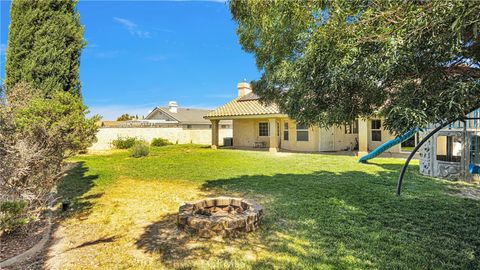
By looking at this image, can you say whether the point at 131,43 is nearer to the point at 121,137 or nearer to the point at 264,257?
the point at 121,137

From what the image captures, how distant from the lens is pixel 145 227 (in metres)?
5.42

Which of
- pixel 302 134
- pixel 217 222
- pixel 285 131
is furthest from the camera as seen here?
pixel 285 131

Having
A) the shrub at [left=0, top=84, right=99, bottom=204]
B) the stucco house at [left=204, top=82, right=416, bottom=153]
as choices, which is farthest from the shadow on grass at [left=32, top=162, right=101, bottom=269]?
the stucco house at [left=204, top=82, right=416, bottom=153]

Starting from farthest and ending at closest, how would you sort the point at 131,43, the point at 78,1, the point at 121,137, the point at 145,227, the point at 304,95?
the point at 121,137
the point at 131,43
the point at 78,1
the point at 145,227
the point at 304,95

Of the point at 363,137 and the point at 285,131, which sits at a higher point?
the point at 285,131

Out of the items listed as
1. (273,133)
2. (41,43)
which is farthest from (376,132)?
(41,43)

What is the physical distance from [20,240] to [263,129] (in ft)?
62.7

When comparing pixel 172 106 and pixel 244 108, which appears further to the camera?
pixel 172 106

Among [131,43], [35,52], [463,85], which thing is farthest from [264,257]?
[131,43]

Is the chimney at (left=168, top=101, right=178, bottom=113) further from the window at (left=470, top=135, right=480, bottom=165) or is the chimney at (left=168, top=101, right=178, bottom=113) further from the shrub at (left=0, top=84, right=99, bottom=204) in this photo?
the window at (left=470, top=135, right=480, bottom=165)

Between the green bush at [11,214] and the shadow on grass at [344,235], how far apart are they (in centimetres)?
187

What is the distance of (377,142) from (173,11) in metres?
15.7

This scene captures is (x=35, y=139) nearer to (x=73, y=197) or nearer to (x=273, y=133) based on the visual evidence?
(x=73, y=197)

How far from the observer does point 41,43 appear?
9.17m
